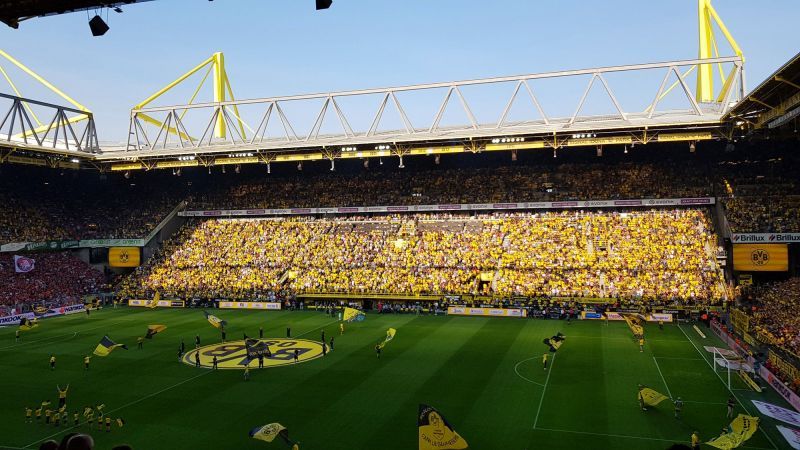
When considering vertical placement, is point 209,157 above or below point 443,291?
above

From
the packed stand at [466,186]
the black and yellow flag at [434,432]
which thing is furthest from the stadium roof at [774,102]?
the black and yellow flag at [434,432]

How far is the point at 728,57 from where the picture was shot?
4034 centimetres

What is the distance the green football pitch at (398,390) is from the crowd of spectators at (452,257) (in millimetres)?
9399

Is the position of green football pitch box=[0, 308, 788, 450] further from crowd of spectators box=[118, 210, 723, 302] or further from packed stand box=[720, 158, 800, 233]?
packed stand box=[720, 158, 800, 233]

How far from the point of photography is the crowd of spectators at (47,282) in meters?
50.3

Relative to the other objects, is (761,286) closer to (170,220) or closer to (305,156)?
(305,156)

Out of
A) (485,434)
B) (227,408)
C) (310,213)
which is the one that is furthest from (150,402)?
(310,213)

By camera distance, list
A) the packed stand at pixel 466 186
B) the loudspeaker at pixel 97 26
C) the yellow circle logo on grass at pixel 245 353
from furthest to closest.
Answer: the packed stand at pixel 466 186, the yellow circle logo on grass at pixel 245 353, the loudspeaker at pixel 97 26

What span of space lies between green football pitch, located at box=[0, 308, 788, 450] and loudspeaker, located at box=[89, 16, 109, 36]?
1300 centimetres

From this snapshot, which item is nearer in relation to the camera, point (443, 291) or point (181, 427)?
point (181, 427)

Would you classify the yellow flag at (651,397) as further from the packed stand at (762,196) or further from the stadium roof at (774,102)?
the packed stand at (762,196)

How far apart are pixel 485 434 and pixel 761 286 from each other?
33003mm

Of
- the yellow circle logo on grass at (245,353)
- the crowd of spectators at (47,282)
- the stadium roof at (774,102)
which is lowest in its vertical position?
Answer: the yellow circle logo on grass at (245,353)

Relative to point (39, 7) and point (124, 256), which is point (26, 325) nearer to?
Result: point (124, 256)
